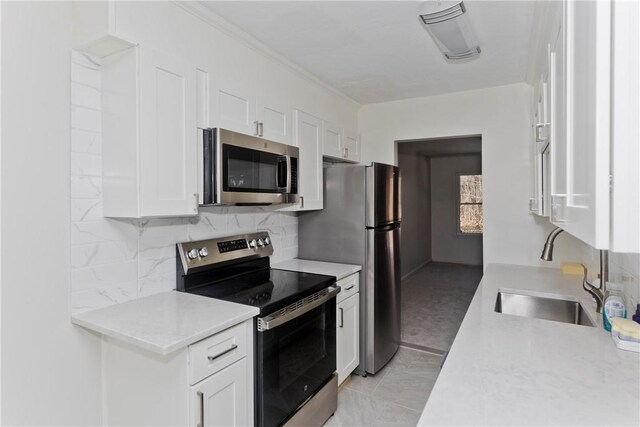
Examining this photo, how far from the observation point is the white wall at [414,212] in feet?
20.6

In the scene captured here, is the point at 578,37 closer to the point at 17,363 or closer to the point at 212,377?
the point at 212,377

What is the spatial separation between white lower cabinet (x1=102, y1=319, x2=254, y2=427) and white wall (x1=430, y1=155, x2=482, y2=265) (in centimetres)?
671

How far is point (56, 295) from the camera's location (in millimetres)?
1536

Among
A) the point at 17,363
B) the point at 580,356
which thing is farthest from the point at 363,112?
the point at 17,363

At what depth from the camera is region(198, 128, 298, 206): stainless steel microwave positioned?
1853 millimetres

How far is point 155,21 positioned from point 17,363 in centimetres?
155

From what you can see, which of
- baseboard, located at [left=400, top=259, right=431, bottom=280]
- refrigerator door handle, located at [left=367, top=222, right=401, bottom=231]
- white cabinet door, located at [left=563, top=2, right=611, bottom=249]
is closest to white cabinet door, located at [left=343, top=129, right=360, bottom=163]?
refrigerator door handle, located at [left=367, top=222, right=401, bottom=231]

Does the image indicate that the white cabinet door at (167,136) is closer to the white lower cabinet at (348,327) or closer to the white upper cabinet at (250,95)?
the white upper cabinet at (250,95)

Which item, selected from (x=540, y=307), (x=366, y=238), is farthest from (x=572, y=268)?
(x=366, y=238)

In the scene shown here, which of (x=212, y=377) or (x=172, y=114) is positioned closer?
(x=212, y=377)

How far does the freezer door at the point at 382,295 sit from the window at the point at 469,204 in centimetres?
488

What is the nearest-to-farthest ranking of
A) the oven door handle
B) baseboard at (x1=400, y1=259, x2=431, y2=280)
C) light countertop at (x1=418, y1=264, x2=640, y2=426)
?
1. light countertop at (x1=418, y1=264, x2=640, y2=426)
2. the oven door handle
3. baseboard at (x1=400, y1=259, x2=431, y2=280)

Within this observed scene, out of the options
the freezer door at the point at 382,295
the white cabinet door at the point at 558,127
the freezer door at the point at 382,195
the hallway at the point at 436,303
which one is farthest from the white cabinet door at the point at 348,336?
the white cabinet door at the point at 558,127

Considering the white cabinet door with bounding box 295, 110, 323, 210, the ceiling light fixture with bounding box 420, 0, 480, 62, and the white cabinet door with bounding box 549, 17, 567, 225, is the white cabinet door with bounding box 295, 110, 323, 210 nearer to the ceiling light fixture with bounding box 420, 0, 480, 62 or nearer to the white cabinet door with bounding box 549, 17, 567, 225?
the ceiling light fixture with bounding box 420, 0, 480, 62
